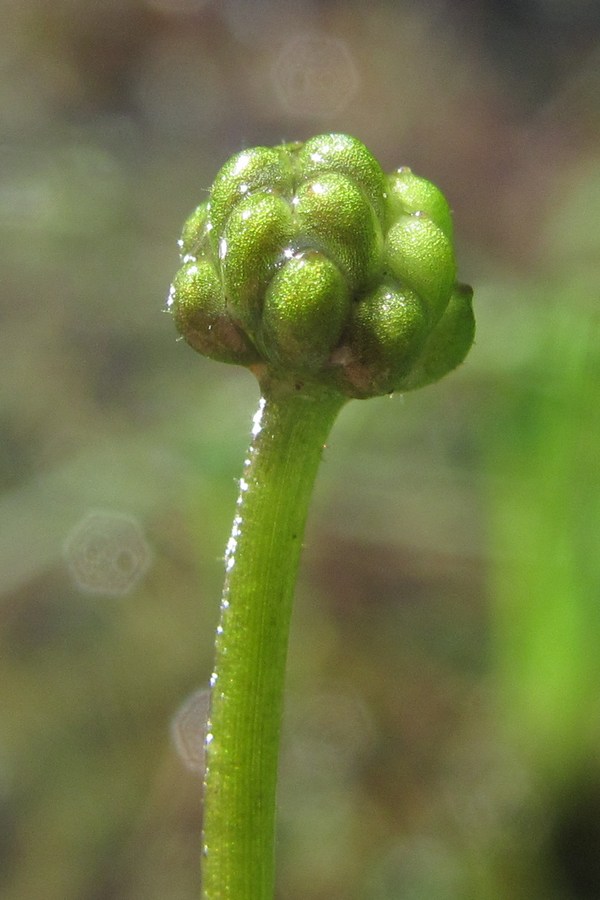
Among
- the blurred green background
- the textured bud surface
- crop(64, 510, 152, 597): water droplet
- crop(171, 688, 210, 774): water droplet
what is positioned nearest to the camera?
the textured bud surface

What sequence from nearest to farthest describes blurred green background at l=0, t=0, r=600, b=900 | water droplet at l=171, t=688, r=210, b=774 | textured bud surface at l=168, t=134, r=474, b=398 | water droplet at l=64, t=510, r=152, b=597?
textured bud surface at l=168, t=134, r=474, b=398
blurred green background at l=0, t=0, r=600, b=900
water droplet at l=171, t=688, r=210, b=774
water droplet at l=64, t=510, r=152, b=597

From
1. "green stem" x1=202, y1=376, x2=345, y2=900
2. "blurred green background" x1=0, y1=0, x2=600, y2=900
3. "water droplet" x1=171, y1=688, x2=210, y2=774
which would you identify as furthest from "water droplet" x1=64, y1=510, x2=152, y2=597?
"green stem" x1=202, y1=376, x2=345, y2=900

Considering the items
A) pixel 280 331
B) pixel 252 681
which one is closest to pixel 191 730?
pixel 252 681

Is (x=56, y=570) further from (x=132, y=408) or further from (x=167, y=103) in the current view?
(x=167, y=103)

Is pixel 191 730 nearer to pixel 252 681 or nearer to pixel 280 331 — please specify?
pixel 252 681

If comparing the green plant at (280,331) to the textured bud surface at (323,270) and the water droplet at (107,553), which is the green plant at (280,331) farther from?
the water droplet at (107,553)

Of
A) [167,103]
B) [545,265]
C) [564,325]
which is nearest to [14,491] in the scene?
[564,325]

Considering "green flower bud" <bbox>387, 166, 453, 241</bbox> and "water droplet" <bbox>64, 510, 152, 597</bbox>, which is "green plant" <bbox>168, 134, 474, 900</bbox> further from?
"water droplet" <bbox>64, 510, 152, 597</bbox>
